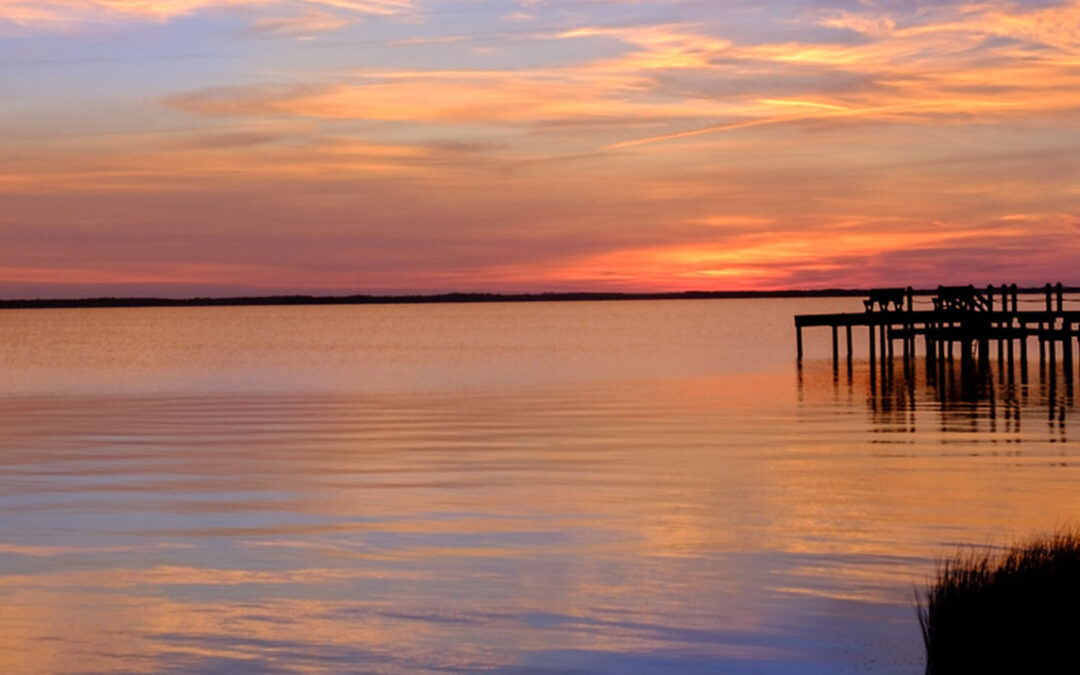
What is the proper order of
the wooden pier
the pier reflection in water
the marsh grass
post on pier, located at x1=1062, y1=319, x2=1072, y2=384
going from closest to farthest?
the marsh grass → the pier reflection in water → post on pier, located at x1=1062, y1=319, x2=1072, y2=384 → the wooden pier

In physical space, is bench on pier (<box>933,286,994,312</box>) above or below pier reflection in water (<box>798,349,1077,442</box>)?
above

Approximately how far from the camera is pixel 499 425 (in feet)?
109

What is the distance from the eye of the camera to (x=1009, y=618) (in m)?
10.4

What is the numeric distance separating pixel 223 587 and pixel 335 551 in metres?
2.16

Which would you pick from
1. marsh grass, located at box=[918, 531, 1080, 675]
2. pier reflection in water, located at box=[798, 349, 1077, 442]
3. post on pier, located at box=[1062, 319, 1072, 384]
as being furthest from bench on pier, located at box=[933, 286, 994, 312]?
marsh grass, located at box=[918, 531, 1080, 675]

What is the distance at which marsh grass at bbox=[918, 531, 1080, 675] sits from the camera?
9.96 metres

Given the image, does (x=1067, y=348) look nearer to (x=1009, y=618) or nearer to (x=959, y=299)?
(x=959, y=299)

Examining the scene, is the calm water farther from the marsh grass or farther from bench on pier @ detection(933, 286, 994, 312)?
bench on pier @ detection(933, 286, 994, 312)

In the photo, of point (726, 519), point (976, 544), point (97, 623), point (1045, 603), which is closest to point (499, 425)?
point (726, 519)

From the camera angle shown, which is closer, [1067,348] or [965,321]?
[1067,348]

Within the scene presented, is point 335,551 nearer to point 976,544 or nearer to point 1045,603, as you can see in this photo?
point 976,544

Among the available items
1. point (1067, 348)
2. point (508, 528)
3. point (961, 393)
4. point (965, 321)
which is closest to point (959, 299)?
point (965, 321)

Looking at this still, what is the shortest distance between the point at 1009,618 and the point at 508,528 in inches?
337

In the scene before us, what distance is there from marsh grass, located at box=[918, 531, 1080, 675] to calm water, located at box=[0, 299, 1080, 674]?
0.90 metres
